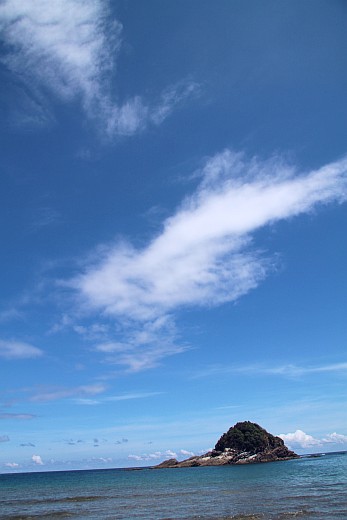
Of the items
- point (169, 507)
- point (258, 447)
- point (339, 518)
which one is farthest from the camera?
point (258, 447)

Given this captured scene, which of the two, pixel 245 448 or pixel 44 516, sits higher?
pixel 245 448

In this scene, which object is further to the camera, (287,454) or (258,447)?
(287,454)

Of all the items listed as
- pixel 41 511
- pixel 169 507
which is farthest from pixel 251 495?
pixel 41 511

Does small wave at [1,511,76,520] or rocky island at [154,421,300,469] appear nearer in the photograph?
small wave at [1,511,76,520]

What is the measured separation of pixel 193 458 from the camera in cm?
16688

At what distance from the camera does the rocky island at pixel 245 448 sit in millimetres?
147375

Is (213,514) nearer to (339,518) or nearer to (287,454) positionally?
(339,518)

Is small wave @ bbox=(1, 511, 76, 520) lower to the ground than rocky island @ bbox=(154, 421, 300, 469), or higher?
lower

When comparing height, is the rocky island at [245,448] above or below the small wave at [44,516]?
above

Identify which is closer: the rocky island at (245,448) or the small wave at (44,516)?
the small wave at (44,516)

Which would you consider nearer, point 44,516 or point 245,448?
point 44,516

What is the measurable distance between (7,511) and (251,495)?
1044 inches

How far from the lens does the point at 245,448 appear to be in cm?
15012

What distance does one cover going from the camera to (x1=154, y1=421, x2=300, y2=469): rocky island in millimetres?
147375
